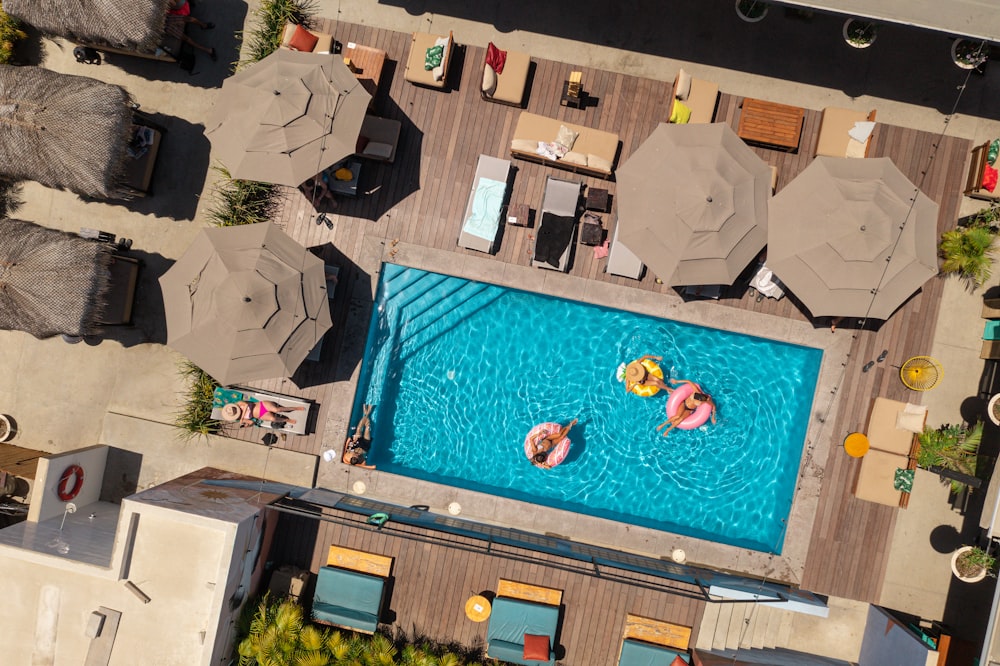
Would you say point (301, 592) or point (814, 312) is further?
point (301, 592)

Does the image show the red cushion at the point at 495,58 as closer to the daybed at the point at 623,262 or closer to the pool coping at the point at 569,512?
the pool coping at the point at 569,512

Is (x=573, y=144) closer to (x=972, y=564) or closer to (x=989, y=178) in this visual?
(x=989, y=178)

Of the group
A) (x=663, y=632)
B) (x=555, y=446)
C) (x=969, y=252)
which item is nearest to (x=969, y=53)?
(x=969, y=252)

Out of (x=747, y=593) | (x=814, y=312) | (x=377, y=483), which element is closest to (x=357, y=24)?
(x=377, y=483)

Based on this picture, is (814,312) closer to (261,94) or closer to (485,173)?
(485,173)

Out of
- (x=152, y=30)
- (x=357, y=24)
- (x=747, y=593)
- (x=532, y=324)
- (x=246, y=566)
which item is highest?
(x=357, y=24)

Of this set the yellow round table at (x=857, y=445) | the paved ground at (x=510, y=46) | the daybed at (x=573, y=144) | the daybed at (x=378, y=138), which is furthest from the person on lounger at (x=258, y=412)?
the yellow round table at (x=857, y=445)
